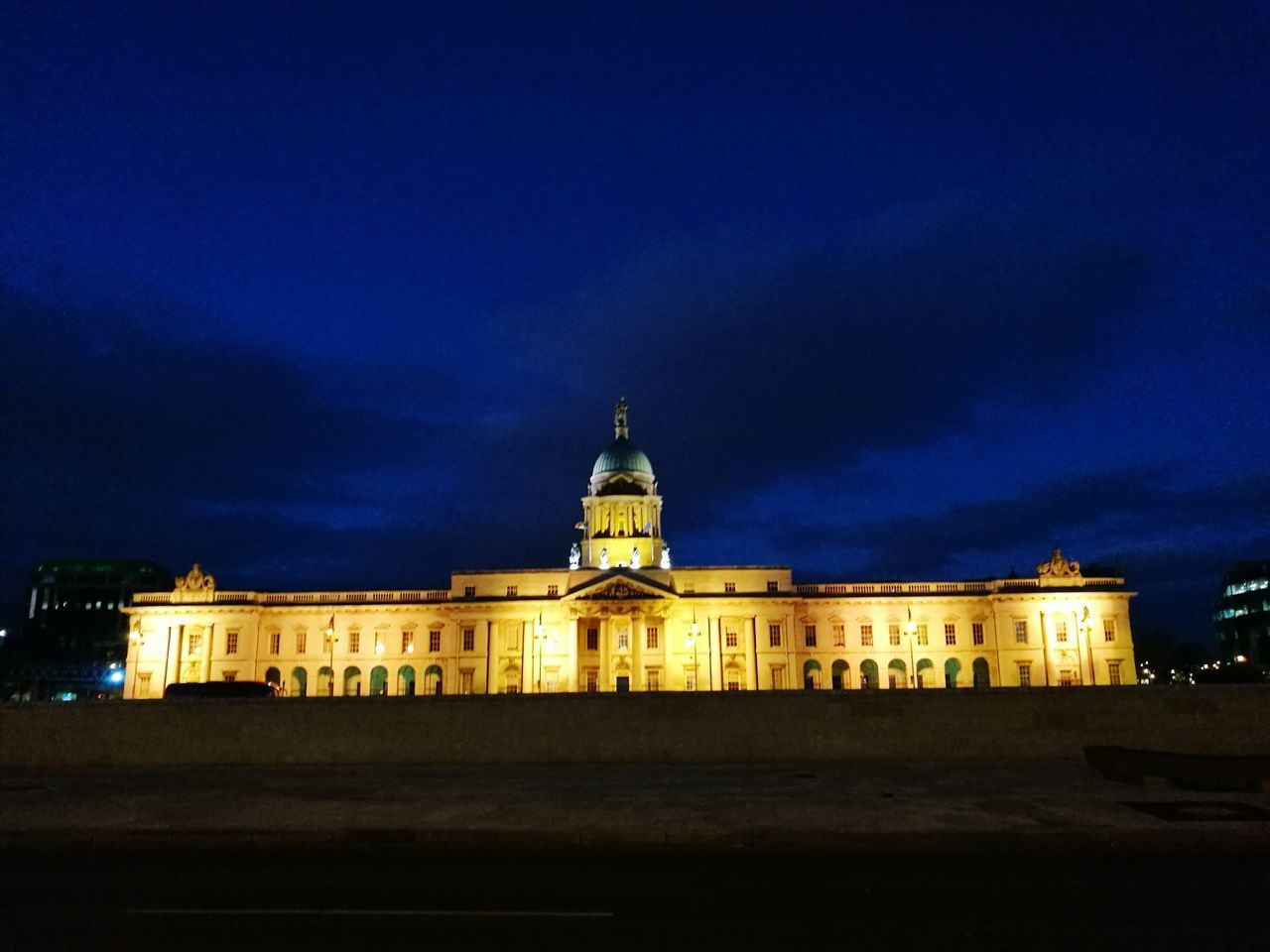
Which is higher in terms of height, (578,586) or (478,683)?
(578,586)

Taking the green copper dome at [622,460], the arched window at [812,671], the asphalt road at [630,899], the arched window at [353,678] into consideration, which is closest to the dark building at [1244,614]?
the arched window at [812,671]

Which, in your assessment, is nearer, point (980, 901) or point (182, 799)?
point (980, 901)

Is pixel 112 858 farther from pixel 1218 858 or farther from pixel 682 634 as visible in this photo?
pixel 682 634

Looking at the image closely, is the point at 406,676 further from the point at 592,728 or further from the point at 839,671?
the point at 592,728

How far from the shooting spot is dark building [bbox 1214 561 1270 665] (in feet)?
399

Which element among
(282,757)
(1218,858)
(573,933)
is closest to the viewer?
(573,933)

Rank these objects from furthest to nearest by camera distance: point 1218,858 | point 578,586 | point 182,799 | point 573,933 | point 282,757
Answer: point 578,586 < point 282,757 < point 182,799 < point 1218,858 < point 573,933

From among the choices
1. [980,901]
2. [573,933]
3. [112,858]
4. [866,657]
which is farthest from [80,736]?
[866,657]

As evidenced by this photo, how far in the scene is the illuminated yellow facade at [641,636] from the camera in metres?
81.9

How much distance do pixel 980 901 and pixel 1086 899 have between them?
46.8 inches

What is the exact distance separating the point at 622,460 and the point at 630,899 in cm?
8989

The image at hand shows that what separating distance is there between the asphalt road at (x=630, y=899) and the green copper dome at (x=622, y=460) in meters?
85.8

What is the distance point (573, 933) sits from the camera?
352 inches

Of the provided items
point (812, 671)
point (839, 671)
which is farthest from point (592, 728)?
point (839, 671)
